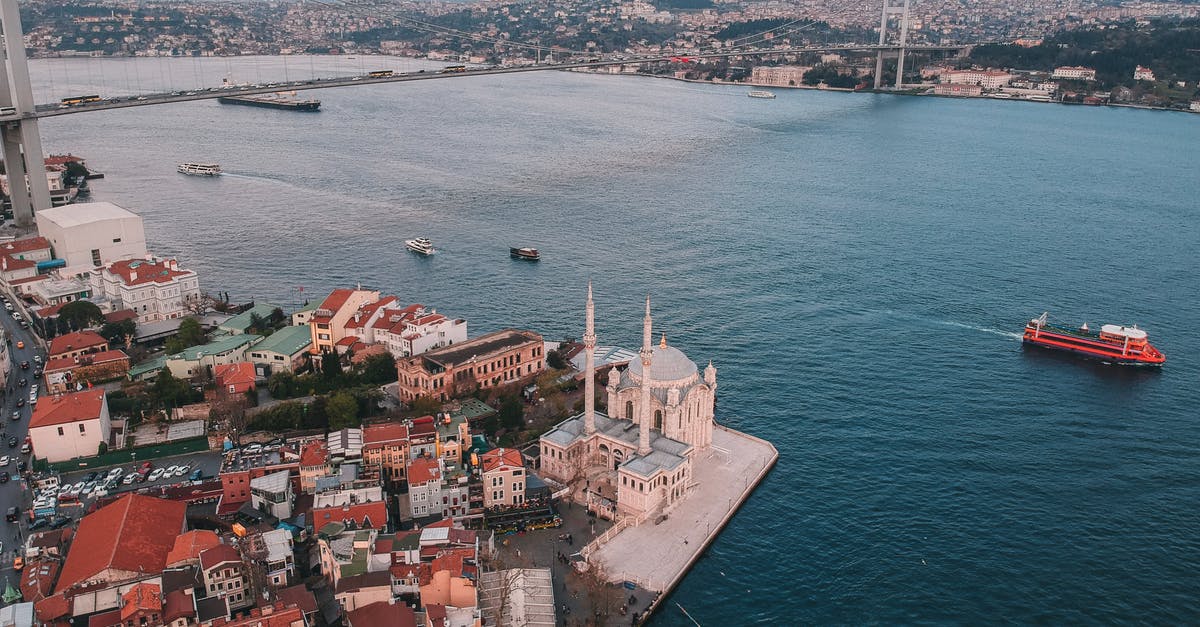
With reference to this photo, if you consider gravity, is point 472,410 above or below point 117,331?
below

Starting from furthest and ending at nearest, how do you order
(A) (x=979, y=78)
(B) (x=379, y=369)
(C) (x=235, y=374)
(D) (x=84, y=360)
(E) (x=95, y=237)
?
(A) (x=979, y=78) → (E) (x=95, y=237) → (B) (x=379, y=369) → (D) (x=84, y=360) → (C) (x=235, y=374)

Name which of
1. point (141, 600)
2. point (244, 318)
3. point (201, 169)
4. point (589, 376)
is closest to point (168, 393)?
point (244, 318)

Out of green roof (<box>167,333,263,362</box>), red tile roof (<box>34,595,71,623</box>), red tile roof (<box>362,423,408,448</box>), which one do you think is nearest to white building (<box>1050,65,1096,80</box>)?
green roof (<box>167,333,263,362</box>)

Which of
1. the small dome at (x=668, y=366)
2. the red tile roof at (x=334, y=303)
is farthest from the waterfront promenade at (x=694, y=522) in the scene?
the red tile roof at (x=334, y=303)

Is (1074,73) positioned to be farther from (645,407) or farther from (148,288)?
(148,288)

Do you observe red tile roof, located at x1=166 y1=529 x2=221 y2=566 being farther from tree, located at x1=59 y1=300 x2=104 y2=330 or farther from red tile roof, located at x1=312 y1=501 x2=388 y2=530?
tree, located at x1=59 y1=300 x2=104 y2=330

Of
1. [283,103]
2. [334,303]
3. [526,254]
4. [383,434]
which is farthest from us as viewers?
[283,103]

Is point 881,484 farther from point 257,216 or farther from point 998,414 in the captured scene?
point 257,216
